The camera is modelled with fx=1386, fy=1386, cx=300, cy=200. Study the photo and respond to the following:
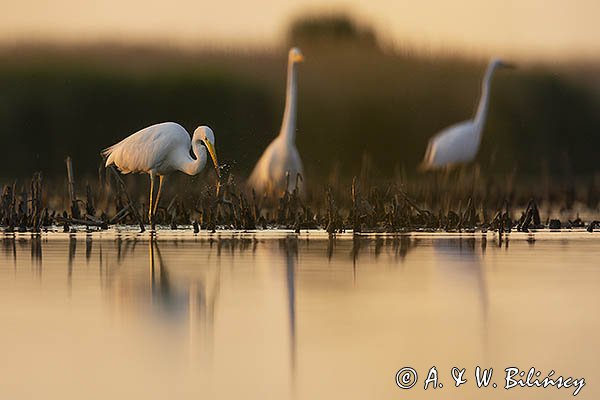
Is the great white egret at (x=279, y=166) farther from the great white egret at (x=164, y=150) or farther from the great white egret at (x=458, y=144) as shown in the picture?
the great white egret at (x=458, y=144)

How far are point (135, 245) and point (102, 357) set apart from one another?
4494 mm

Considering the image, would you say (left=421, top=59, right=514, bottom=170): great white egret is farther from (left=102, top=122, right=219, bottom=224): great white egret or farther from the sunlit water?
the sunlit water

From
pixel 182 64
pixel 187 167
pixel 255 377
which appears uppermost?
pixel 182 64

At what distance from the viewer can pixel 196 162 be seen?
11383 mm

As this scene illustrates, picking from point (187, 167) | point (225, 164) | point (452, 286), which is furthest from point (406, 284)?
point (225, 164)

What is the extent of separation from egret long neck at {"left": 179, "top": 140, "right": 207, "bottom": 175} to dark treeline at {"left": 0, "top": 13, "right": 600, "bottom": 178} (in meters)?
3.66

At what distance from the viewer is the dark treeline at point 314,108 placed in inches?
616

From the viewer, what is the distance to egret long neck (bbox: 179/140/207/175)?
1132 cm

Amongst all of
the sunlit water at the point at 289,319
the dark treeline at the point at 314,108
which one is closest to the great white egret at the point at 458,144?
the dark treeline at the point at 314,108

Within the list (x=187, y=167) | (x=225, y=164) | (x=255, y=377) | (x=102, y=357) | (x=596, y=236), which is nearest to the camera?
(x=255, y=377)

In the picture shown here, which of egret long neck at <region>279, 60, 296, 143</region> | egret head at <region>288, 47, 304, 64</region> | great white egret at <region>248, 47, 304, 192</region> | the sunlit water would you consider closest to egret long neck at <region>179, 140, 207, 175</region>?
great white egret at <region>248, 47, 304, 192</region>

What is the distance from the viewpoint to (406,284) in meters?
6.87

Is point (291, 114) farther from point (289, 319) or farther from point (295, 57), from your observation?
point (289, 319)

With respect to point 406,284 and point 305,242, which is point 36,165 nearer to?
point 305,242
